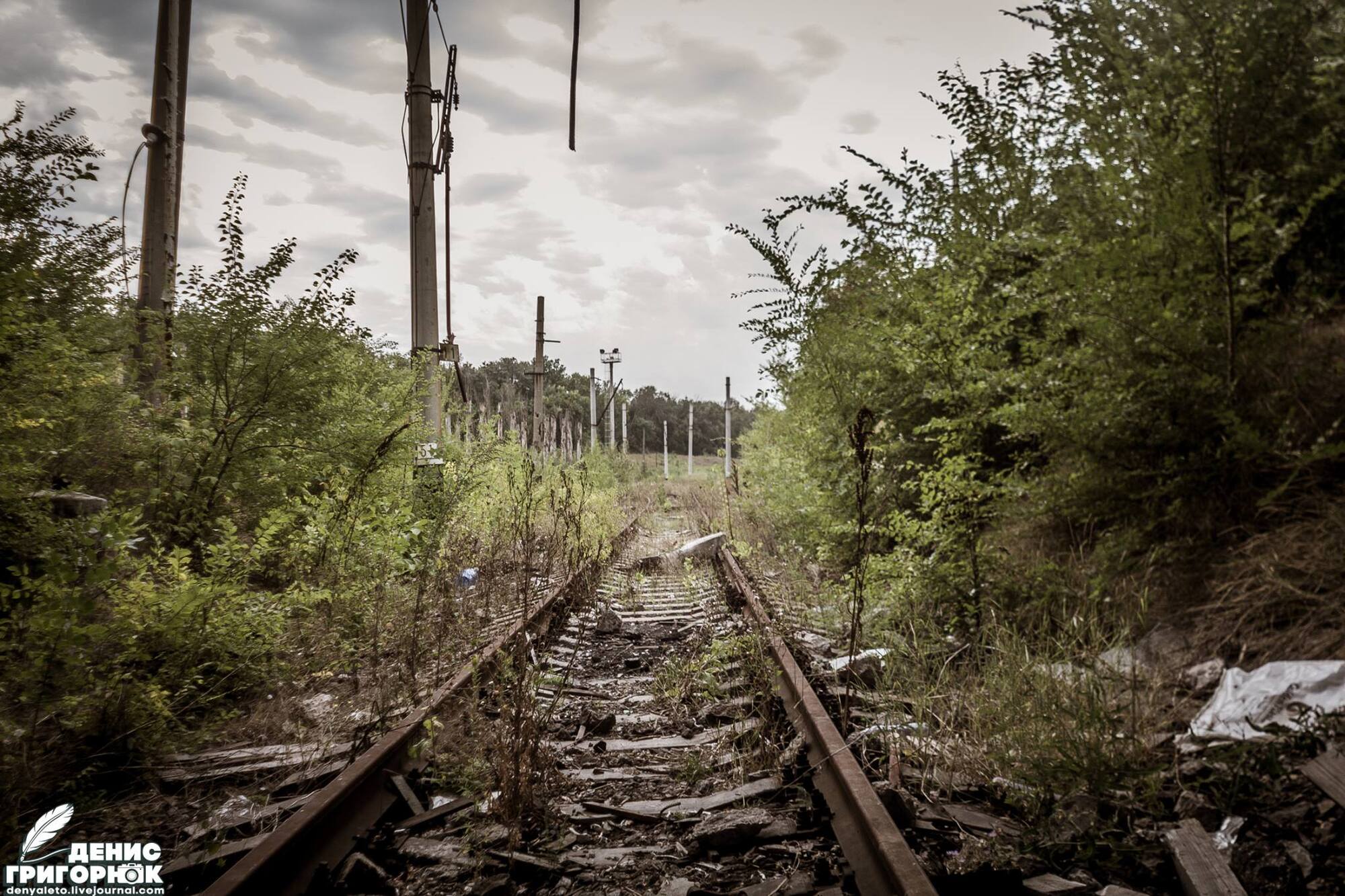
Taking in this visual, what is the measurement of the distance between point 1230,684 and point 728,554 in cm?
732

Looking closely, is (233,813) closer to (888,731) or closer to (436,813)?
(436,813)

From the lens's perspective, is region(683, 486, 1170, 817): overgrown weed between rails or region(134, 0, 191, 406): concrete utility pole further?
region(134, 0, 191, 406): concrete utility pole

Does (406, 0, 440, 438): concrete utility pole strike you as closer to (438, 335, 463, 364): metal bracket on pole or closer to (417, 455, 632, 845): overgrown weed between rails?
(438, 335, 463, 364): metal bracket on pole

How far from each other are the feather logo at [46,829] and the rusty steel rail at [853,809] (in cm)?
264

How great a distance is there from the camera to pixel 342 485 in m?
6.03

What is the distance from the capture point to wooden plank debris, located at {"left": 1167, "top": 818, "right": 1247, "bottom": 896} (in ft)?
6.59

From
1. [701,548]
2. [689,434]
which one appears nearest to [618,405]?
[689,434]

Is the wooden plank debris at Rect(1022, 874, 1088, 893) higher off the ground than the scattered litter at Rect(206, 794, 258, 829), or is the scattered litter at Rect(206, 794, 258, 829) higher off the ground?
the wooden plank debris at Rect(1022, 874, 1088, 893)

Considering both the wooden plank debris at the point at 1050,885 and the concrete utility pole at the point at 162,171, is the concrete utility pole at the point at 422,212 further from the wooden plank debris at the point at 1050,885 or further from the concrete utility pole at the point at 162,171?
the wooden plank debris at the point at 1050,885

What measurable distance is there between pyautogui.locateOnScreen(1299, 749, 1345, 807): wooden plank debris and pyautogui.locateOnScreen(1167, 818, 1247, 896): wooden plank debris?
0.40m

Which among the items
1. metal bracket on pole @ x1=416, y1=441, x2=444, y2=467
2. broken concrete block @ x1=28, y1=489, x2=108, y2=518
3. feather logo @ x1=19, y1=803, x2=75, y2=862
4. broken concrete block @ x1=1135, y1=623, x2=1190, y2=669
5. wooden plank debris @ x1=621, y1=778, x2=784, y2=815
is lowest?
wooden plank debris @ x1=621, y1=778, x2=784, y2=815

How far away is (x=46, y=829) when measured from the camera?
244 cm

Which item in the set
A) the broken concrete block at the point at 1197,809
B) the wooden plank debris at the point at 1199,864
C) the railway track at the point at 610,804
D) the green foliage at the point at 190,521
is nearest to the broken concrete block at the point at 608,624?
the green foliage at the point at 190,521

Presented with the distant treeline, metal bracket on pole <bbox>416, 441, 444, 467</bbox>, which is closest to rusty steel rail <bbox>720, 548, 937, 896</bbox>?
metal bracket on pole <bbox>416, 441, 444, 467</bbox>
